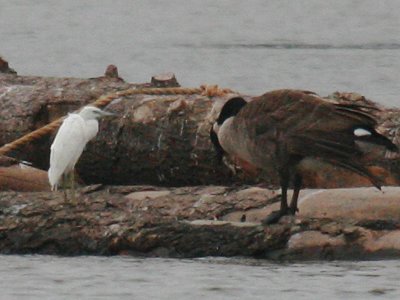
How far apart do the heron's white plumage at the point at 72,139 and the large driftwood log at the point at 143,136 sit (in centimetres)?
55

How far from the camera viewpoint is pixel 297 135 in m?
14.1

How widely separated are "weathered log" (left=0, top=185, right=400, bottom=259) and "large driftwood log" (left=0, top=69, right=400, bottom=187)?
1186 millimetres

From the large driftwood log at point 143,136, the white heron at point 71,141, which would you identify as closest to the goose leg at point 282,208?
the large driftwood log at point 143,136

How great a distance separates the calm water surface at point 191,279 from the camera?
13.0m

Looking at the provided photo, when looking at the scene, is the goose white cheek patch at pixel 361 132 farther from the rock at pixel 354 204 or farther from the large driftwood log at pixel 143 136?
the large driftwood log at pixel 143 136

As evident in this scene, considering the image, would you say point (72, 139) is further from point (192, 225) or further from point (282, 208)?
point (282, 208)

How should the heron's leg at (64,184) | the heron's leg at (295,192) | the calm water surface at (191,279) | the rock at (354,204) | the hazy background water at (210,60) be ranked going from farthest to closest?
the heron's leg at (64,184) < the heron's leg at (295,192) < the rock at (354,204) < the hazy background water at (210,60) < the calm water surface at (191,279)

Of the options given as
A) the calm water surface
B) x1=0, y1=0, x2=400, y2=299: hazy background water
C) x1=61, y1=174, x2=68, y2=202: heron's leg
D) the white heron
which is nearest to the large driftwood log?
the white heron

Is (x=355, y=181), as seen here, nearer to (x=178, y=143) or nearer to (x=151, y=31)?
(x=178, y=143)

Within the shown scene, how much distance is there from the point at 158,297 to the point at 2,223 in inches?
79.3

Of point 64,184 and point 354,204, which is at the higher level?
point 354,204

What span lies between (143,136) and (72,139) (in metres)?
0.85

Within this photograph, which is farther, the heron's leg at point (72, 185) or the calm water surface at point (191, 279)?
the heron's leg at point (72, 185)

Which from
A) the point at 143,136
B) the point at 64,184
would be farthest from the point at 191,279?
the point at 143,136
